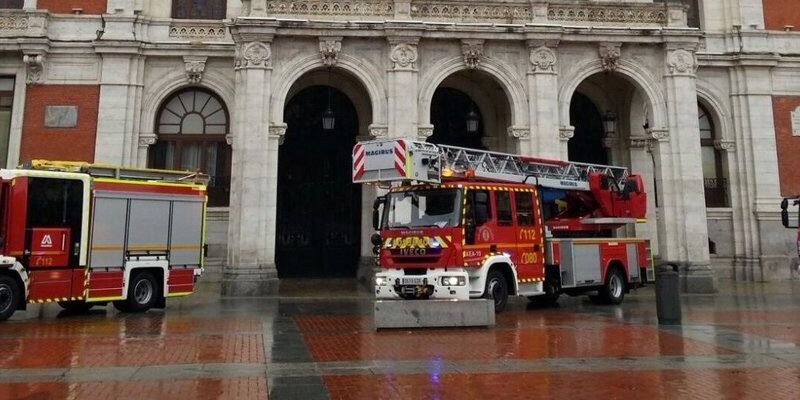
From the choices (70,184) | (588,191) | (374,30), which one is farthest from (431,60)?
(70,184)

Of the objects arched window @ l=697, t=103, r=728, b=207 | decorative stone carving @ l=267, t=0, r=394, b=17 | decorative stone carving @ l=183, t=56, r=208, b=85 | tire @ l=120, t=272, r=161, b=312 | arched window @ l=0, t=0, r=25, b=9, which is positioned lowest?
tire @ l=120, t=272, r=161, b=312

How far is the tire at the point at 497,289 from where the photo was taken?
43.0 feet

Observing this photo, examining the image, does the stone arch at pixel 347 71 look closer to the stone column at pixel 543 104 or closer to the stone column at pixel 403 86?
the stone column at pixel 403 86

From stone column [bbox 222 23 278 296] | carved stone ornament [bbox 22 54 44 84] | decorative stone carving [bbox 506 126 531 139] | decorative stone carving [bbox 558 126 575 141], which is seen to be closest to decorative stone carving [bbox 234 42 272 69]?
stone column [bbox 222 23 278 296]

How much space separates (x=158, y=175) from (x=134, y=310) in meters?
3.72

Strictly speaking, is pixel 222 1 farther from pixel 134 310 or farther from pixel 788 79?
pixel 788 79

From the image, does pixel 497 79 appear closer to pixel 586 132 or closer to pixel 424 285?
pixel 586 132

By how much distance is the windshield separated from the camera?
41.7ft

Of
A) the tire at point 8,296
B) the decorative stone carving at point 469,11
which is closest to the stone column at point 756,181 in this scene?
the decorative stone carving at point 469,11

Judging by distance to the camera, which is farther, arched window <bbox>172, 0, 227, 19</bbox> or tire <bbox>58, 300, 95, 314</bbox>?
arched window <bbox>172, 0, 227, 19</bbox>

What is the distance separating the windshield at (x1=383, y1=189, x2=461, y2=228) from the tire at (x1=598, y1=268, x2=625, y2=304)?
619 cm

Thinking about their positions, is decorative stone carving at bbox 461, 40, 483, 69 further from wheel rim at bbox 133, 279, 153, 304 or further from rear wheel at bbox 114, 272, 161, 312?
wheel rim at bbox 133, 279, 153, 304

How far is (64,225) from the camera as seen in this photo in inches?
525

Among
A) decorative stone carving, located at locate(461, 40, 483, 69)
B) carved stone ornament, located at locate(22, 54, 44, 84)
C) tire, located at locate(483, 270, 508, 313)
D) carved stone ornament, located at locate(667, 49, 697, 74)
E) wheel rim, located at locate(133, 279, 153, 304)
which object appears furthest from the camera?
carved stone ornament, located at locate(22, 54, 44, 84)
